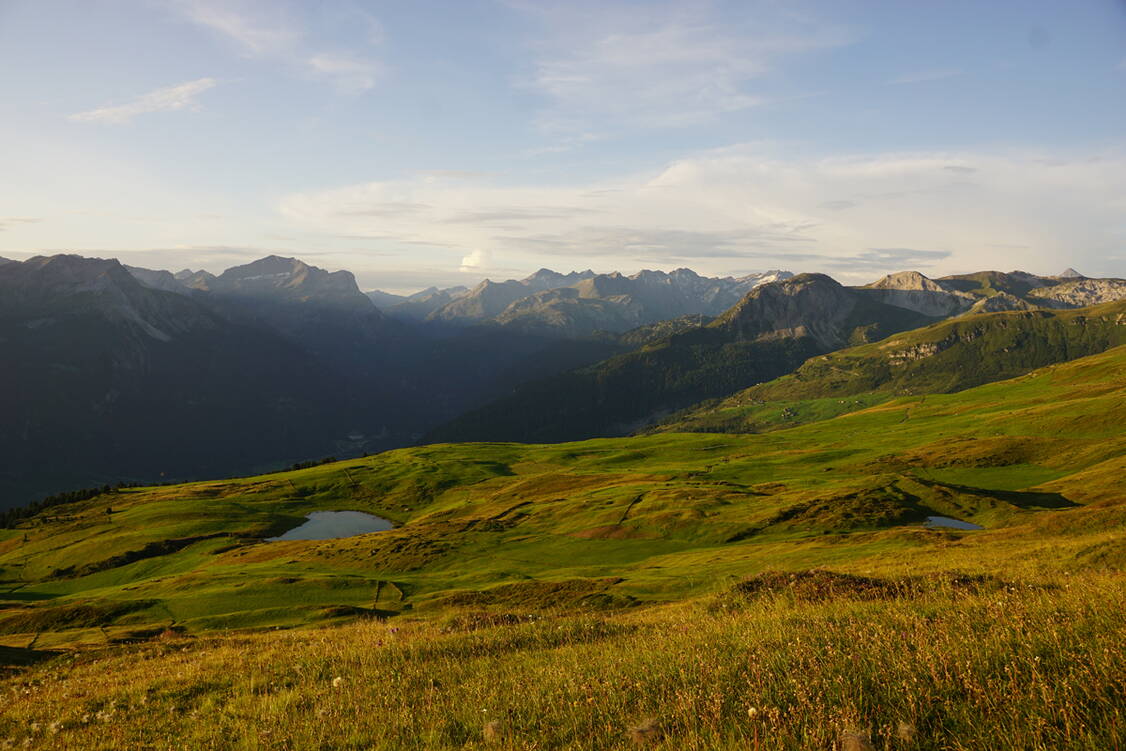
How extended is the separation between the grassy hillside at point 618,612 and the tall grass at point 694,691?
0.06 meters

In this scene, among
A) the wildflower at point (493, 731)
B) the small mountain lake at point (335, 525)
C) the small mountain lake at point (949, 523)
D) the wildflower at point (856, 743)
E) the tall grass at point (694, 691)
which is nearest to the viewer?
the wildflower at point (856, 743)

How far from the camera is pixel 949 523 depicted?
244ft

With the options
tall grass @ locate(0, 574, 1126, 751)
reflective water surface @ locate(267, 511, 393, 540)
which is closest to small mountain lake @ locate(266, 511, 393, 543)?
reflective water surface @ locate(267, 511, 393, 540)

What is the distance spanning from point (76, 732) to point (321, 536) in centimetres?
12742

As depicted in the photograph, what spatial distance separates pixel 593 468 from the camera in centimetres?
17025

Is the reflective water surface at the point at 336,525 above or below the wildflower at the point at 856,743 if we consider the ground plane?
below

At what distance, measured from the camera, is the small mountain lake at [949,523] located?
72.0m

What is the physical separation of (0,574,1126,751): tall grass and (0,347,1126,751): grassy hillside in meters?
0.06

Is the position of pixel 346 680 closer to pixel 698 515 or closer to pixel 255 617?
pixel 255 617

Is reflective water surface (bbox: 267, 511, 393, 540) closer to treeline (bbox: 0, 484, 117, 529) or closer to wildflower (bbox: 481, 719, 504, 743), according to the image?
treeline (bbox: 0, 484, 117, 529)

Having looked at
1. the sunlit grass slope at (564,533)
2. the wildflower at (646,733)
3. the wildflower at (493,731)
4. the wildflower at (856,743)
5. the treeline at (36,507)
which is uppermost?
the wildflower at (856,743)

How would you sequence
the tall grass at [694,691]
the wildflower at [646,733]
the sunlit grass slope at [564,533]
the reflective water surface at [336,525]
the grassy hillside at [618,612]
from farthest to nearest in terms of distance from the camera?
the reflective water surface at [336,525], the sunlit grass slope at [564,533], the grassy hillside at [618,612], the wildflower at [646,733], the tall grass at [694,691]

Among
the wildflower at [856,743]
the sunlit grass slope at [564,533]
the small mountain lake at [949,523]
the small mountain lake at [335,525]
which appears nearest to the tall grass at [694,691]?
the wildflower at [856,743]

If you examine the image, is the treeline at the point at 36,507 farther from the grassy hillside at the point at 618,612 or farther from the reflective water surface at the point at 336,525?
the reflective water surface at the point at 336,525
